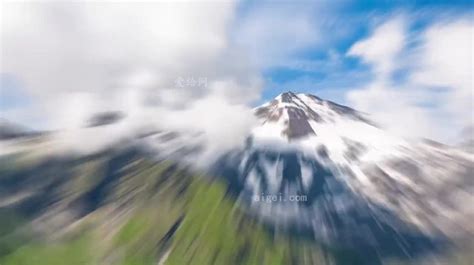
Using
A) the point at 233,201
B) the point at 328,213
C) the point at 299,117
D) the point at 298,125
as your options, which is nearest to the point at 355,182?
the point at 328,213

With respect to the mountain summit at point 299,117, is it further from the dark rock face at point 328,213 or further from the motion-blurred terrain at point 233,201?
the dark rock face at point 328,213

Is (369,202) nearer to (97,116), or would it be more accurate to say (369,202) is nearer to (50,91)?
(97,116)

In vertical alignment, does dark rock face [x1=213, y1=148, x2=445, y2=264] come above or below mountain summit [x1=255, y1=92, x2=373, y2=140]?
below

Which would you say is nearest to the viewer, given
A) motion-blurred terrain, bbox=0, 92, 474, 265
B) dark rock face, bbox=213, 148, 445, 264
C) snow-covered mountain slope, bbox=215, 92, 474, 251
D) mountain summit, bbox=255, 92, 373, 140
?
motion-blurred terrain, bbox=0, 92, 474, 265

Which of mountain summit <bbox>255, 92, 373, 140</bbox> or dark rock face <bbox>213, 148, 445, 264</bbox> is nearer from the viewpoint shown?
dark rock face <bbox>213, 148, 445, 264</bbox>

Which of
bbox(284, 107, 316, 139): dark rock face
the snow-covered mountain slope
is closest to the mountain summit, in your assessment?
bbox(284, 107, 316, 139): dark rock face

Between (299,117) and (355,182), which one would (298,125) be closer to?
(299,117)

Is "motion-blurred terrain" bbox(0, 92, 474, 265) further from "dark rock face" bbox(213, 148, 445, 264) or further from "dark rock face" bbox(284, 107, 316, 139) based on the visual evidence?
"dark rock face" bbox(284, 107, 316, 139)
